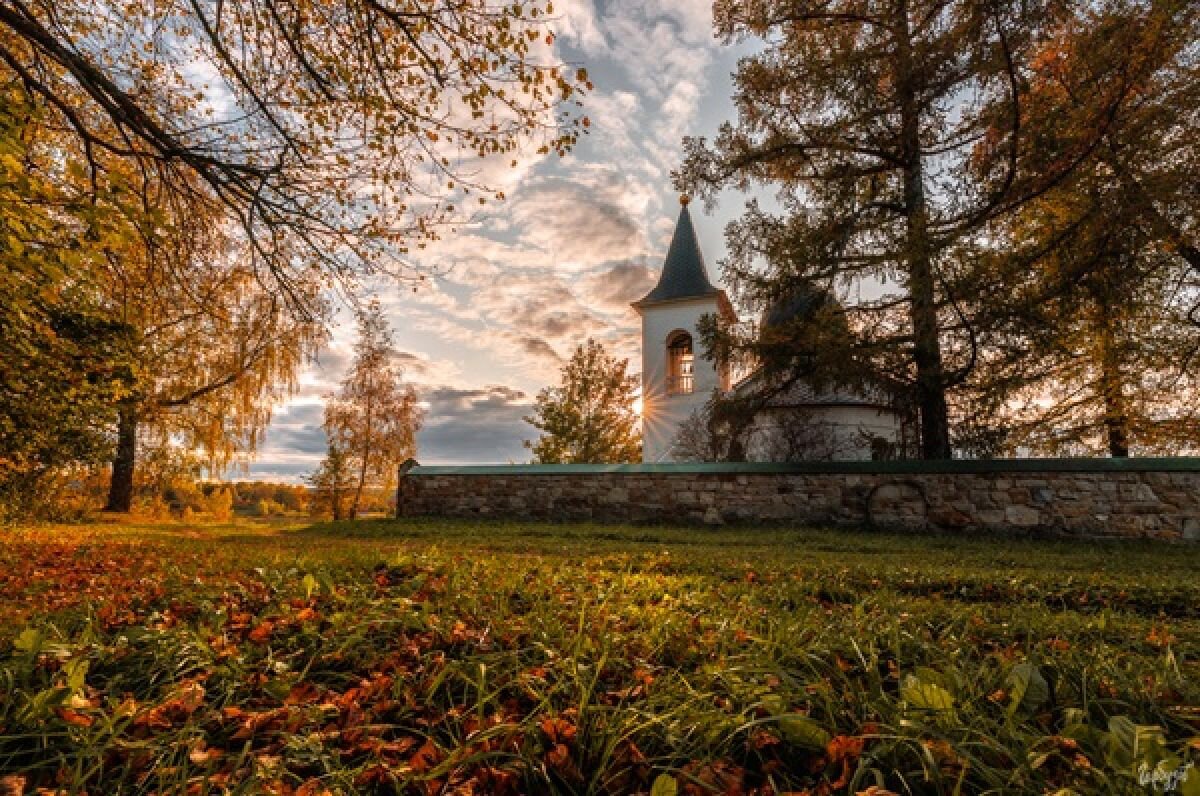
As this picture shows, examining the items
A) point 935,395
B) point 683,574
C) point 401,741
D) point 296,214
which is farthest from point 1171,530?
point 296,214

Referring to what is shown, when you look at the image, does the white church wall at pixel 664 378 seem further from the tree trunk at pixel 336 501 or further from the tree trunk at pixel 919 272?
the tree trunk at pixel 336 501

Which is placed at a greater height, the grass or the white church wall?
the white church wall

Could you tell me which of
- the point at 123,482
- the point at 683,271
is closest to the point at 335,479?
the point at 123,482

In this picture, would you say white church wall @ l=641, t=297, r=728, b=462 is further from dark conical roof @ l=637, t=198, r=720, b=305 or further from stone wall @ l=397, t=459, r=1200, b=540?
stone wall @ l=397, t=459, r=1200, b=540

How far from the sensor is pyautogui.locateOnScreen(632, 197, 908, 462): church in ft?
48.3

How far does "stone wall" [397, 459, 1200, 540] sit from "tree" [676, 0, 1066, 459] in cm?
180

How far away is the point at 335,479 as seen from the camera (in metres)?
19.6

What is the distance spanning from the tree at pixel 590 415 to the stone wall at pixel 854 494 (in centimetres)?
1371

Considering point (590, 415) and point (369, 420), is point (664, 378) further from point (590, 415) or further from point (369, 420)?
point (369, 420)

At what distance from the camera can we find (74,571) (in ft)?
13.6

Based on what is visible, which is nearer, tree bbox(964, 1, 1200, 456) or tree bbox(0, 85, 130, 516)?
tree bbox(0, 85, 130, 516)

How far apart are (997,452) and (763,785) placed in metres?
11.3

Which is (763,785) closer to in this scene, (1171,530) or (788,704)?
(788,704)

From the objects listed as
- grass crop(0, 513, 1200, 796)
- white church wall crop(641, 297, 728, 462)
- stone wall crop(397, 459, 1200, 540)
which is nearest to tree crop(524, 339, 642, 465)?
white church wall crop(641, 297, 728, 462)
